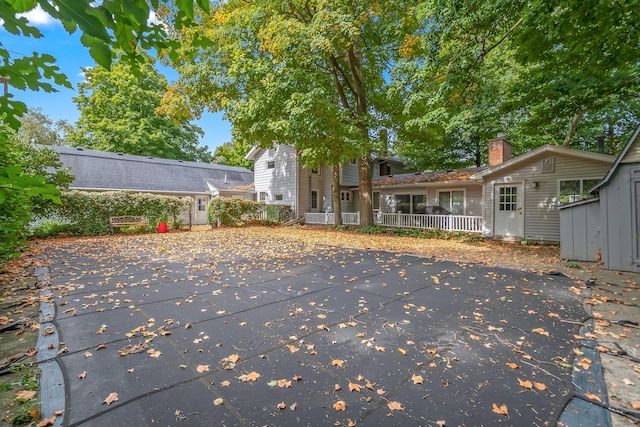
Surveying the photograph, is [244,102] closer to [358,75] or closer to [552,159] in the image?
[358,75]

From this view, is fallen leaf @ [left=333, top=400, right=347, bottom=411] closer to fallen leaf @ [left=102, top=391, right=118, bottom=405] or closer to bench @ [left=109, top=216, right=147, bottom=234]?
fallen leaf @ [left=102, top=391, right=118, bottom=405]

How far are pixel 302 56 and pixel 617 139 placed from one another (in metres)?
21.5

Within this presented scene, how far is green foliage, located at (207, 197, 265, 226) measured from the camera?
16.0 m

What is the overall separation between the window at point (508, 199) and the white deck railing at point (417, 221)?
112cm

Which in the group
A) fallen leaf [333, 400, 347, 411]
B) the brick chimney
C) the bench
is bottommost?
fallen leaf [333, 400, 347, 411]

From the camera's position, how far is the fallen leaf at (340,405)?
2039mm

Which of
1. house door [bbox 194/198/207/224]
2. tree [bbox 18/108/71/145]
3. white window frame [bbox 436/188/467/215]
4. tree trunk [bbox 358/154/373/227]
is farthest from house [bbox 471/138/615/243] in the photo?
tree [bbox 18/108/71/145]

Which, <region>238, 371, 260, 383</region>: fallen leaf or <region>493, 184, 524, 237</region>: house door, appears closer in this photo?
<region>238, 371, 260, 383</region>: fallen leaf

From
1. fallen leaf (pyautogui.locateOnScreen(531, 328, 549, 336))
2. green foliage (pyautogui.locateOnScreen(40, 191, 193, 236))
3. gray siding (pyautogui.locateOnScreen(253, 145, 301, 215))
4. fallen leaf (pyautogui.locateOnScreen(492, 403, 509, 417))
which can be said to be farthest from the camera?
gray siding (pyautogui.locateOnScreen(253, 145, 301, 215))

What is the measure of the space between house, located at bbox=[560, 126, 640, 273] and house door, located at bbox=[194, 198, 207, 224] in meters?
21.2

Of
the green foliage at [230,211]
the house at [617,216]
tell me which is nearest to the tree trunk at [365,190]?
the green foliage at [230,211]

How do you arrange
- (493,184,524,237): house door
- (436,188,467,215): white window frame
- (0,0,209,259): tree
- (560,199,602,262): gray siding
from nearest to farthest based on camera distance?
1. (0,0,209,259): tree
2. (560,199,602,262): gray siding
3. (493,184,524,237): house door
4. (436,188,467,215): white window frame

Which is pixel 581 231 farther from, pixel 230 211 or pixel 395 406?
pixel 230 211

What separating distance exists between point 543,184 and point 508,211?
1.53 metres
